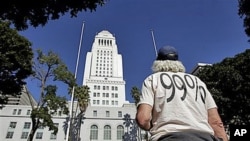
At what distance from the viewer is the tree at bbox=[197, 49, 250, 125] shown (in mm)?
21812

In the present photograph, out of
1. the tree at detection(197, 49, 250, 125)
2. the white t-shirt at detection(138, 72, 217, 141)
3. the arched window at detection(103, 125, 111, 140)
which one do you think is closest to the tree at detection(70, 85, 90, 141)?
the arched window at detection(103, 125, 111, 140)

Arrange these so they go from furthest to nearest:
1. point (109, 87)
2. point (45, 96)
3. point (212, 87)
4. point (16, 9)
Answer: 1. point (109, 87)
2. point (45, 96)
3. point (212, 87)
4. point (16, 9)

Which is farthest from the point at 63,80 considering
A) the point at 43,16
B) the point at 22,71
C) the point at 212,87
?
the point at 43,16

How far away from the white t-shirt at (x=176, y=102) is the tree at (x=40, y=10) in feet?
14.8

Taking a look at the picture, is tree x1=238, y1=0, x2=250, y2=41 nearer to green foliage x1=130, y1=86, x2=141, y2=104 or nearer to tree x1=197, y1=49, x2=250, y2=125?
tree x1=197, y1=49, x2=250, y2=125

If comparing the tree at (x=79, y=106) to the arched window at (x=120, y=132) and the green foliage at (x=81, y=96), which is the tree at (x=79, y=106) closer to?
the green foliage at (x=81, y=96)

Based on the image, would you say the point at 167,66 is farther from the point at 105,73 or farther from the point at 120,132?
the point at 105,73

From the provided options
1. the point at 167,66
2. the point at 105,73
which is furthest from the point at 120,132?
the point at 105,73

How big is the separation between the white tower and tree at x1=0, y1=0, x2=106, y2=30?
95.0 meters

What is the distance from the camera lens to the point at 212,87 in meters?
23.4

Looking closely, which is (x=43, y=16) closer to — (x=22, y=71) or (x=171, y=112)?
(x=171, y=112)

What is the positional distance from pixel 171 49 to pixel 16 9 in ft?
15.9

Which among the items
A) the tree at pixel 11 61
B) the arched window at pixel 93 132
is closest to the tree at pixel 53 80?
the tree at pixel 11 61

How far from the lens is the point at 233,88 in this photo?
74.6ft
